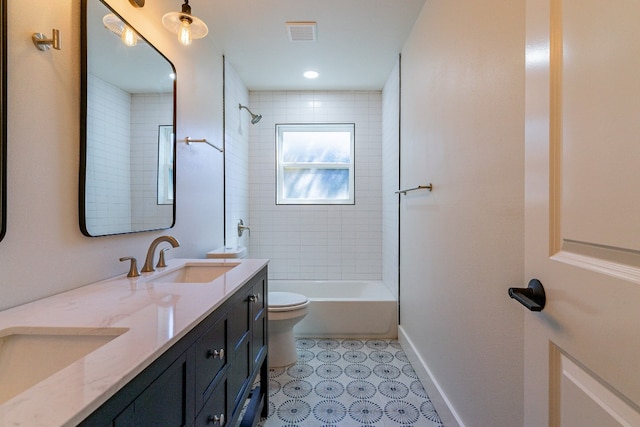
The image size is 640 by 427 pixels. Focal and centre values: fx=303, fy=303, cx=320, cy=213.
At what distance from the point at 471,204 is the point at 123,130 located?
1.48 metres

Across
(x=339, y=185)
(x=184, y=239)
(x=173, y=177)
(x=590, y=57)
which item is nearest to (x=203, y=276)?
(x=184, y=239)

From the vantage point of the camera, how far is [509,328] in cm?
99

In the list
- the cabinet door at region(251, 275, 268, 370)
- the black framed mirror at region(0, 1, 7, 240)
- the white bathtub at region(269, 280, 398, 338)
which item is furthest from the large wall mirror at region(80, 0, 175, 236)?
the white bathtub at region(269, 280, 398, 338)

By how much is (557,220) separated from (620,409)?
310 millimetres

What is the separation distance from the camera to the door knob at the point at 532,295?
617 millimetres

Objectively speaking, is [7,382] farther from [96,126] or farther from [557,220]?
[557,220]

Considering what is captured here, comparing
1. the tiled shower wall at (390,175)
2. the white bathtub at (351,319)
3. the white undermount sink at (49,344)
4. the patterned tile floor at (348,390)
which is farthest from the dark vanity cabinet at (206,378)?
the tiled shower wall at (390,175)

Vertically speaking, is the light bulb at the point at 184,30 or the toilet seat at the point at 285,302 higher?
the light bulb at the point at 184,30

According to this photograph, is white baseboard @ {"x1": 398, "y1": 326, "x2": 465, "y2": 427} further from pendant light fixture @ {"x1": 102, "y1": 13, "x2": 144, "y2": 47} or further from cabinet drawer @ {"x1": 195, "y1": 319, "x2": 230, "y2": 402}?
pendant light fixture @ {"x1": 102, "y1": 13, "x2": 144, "y2": 47}

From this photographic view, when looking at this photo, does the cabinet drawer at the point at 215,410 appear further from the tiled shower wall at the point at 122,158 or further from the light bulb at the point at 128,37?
the light bulb at the point at 128,37

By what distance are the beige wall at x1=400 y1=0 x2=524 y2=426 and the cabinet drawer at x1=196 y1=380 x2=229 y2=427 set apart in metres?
0.94

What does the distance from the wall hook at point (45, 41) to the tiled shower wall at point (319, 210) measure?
2.32 m

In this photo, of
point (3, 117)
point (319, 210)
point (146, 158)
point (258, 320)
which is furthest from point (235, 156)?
point (3, 117)

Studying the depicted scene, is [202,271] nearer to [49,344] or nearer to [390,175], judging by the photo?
[49,344]
